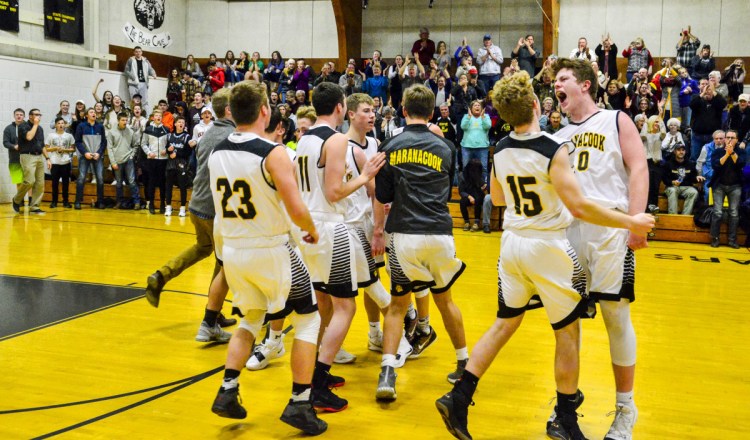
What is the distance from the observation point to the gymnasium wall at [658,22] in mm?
18016

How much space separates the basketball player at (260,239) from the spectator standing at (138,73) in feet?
57.2

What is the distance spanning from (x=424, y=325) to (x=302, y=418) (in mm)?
1856

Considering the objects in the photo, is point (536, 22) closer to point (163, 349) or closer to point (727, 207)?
point (727, 207)

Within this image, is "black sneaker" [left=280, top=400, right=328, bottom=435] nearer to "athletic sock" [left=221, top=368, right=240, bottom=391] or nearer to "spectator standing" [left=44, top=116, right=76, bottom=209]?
"athletic sock" [left=221, top=368, right=240, bottom=391]

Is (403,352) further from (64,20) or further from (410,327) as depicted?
(64,20)

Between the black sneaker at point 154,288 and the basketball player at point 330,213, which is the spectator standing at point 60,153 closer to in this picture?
the black sneaker at point 154,288

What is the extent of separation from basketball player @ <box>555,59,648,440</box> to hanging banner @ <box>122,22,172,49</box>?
62.9 feet

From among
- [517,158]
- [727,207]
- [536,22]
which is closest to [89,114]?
[536,22]

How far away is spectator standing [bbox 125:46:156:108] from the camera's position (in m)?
20.0

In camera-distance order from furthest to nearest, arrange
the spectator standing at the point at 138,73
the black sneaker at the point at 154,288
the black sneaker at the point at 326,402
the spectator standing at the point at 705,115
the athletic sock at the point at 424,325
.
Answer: the spectator standing at the point at 138,73, the spectator standing at the point at 705,115, the black sneaker at the point at 154,288, the athletic sock at the point at 424,325, the black sneaker at the point at 326,402

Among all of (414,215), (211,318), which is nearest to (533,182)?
(414,215)

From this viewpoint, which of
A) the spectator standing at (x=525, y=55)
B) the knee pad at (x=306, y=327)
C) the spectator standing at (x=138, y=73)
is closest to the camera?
the knee pad at (x=306, y=327)

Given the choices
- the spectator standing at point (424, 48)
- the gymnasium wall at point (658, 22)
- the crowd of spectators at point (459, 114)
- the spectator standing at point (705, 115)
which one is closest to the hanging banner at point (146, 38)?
the crowd of spectators at point (459, 114)

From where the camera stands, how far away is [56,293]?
736cm
